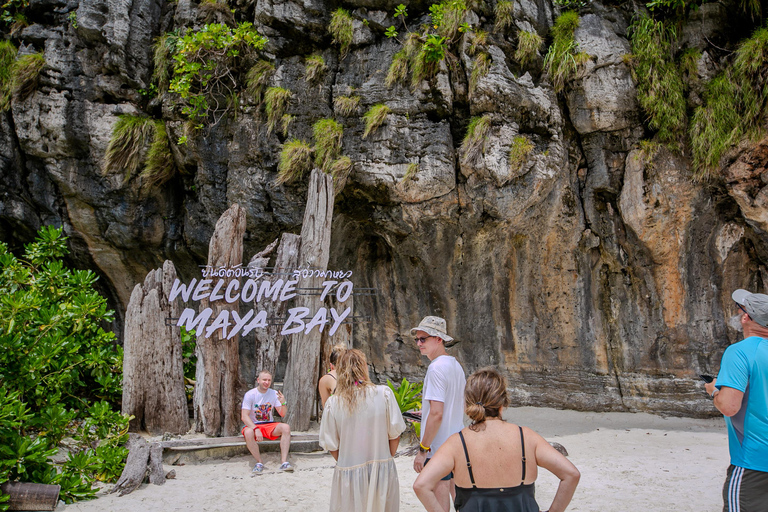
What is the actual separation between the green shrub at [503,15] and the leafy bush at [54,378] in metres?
6.84

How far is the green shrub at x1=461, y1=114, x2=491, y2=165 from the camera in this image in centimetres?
732

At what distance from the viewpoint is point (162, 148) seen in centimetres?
866

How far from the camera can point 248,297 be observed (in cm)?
630

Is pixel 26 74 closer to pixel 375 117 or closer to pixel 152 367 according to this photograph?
pixel 152 367

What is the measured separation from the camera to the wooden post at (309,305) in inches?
249

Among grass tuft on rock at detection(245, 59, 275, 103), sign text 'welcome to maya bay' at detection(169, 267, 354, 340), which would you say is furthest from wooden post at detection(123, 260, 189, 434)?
grass tuft on rock at detection(245, 59, 275, 103)

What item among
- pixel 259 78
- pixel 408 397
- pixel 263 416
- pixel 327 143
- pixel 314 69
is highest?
pixel 314 69

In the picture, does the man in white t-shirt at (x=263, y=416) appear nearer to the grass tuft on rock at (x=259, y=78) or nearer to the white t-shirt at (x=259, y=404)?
the white t-shirt at (x=259, y=404)

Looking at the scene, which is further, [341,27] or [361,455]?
[341,27]

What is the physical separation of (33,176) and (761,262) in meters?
Result: 11.9

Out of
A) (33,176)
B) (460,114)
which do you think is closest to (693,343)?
(460,114)

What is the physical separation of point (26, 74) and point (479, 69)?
734 centimetres

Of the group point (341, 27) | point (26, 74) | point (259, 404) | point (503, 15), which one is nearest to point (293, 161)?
point (341, 27)

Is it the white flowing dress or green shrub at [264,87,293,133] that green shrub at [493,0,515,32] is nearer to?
green shrub at [264,87,293,133]
